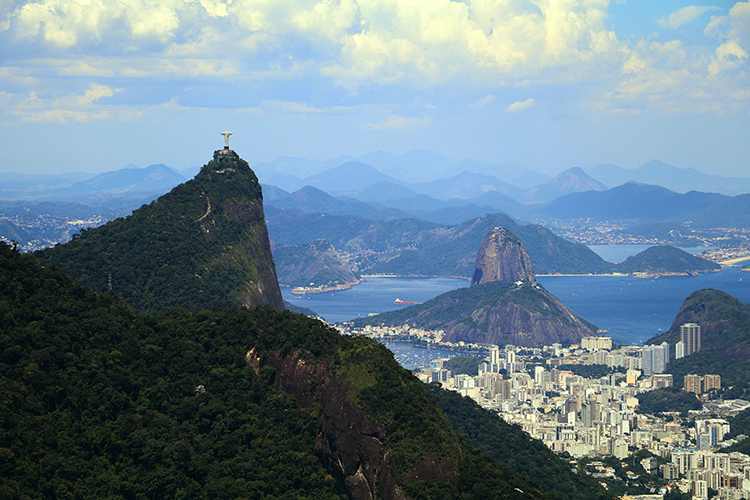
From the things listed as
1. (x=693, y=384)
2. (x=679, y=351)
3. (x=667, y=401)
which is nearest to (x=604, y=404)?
(x=667, y=401)

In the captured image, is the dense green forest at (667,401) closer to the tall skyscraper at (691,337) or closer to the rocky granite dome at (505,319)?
the tall skyscraper at (691,337)

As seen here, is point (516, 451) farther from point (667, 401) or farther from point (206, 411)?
point (667, 401)

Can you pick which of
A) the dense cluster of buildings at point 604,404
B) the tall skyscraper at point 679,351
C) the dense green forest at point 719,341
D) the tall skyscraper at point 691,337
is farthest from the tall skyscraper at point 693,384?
the tall skyscraper at point 691,337

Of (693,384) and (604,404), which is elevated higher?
(693,384)

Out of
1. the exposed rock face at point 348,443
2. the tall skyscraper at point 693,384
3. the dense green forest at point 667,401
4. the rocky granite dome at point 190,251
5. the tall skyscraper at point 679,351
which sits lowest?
the dense green forest at point 667,401

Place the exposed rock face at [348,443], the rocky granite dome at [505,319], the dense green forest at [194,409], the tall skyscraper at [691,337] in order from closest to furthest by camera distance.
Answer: the dense green forest at [194,409] < the exposed rock face at [348,443] < the tall skyscraper at [691,337] < the rocky granite dome at [505,319]

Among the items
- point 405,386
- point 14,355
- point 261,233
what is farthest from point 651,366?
point 14,355
